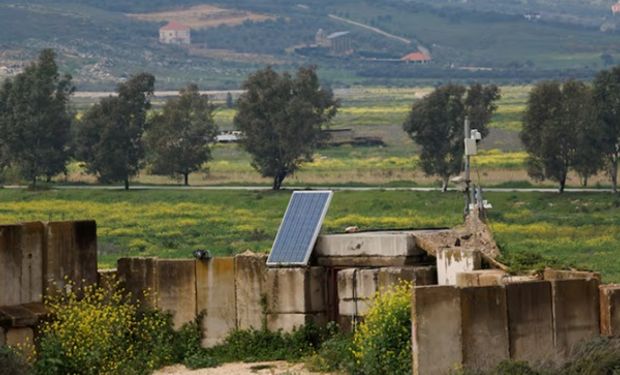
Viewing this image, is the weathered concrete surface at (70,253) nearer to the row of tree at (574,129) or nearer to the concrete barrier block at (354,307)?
the concrete barrier block at (354,307)

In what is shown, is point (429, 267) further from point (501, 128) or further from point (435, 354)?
point (501, 128)

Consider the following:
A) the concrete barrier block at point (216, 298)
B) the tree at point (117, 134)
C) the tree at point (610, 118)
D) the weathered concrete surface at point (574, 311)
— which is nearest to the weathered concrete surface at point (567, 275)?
the weathered concrete surface at point (574, 311)

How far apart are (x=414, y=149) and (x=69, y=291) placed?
96171mm

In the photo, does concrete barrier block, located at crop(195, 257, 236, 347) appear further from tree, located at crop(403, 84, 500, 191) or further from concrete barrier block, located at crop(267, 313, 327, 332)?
tree, located at crop(403, 84, 500, 191)

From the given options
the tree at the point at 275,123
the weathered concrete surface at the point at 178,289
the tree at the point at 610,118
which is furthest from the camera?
the tree at the point at 275,123

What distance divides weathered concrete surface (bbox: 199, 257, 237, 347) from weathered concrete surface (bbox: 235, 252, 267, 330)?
0.30 feet

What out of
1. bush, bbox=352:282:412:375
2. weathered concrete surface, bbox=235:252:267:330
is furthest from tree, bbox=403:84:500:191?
bush, bbox=352:282:412:375

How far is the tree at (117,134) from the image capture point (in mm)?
91625

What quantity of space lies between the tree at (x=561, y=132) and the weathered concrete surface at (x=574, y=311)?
183 ft

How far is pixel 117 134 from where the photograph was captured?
93312mm

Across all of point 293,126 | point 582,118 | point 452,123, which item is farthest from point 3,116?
point 582,118

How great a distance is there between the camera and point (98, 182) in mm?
95062

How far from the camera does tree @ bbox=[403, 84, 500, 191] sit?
287 feet

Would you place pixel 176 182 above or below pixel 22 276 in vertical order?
below
